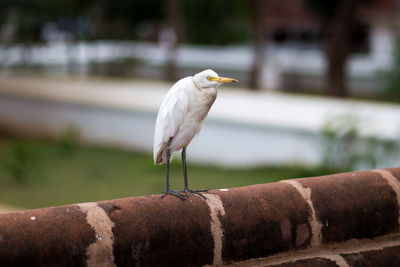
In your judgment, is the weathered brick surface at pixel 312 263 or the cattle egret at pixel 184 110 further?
the cattle egret at pixel 184 110

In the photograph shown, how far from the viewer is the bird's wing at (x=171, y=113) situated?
2.64 meters

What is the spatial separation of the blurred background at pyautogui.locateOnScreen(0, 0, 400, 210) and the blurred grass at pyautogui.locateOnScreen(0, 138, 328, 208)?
3cm

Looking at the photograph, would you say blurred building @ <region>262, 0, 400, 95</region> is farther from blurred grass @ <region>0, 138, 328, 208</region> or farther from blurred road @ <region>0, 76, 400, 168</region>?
blurred grass @ <region>0, 138, 328, 208</region>

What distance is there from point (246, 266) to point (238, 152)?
7597 mm

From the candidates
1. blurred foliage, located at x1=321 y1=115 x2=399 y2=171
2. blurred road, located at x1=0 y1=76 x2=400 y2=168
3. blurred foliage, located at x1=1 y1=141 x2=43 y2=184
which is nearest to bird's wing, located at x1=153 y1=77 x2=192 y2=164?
blurred foliage, located at x1=321 y1=115 x2=399 y2=171

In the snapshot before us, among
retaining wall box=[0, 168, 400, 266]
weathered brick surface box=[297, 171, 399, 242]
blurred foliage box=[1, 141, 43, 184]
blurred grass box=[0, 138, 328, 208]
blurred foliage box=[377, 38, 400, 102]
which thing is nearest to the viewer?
retaining wall box=[0, 168, 400, 266]

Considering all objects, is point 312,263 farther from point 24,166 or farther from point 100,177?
point 24,166

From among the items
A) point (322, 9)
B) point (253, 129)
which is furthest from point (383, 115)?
point (322, 9)

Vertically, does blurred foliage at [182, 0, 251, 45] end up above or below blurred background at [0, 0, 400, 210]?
above

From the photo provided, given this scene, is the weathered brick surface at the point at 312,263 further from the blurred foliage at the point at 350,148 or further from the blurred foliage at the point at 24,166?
the blurred foliage at the point at 24,166

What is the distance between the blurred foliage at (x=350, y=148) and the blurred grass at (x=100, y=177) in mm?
324

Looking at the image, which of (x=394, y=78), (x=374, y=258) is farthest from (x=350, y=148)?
(x=394, y=78)

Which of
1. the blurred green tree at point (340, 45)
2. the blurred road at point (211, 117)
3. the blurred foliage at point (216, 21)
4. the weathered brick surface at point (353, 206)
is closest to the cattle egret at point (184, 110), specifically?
the weathered brick surface at point (353, 206)

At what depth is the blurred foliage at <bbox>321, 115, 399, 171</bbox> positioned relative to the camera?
7965mm
